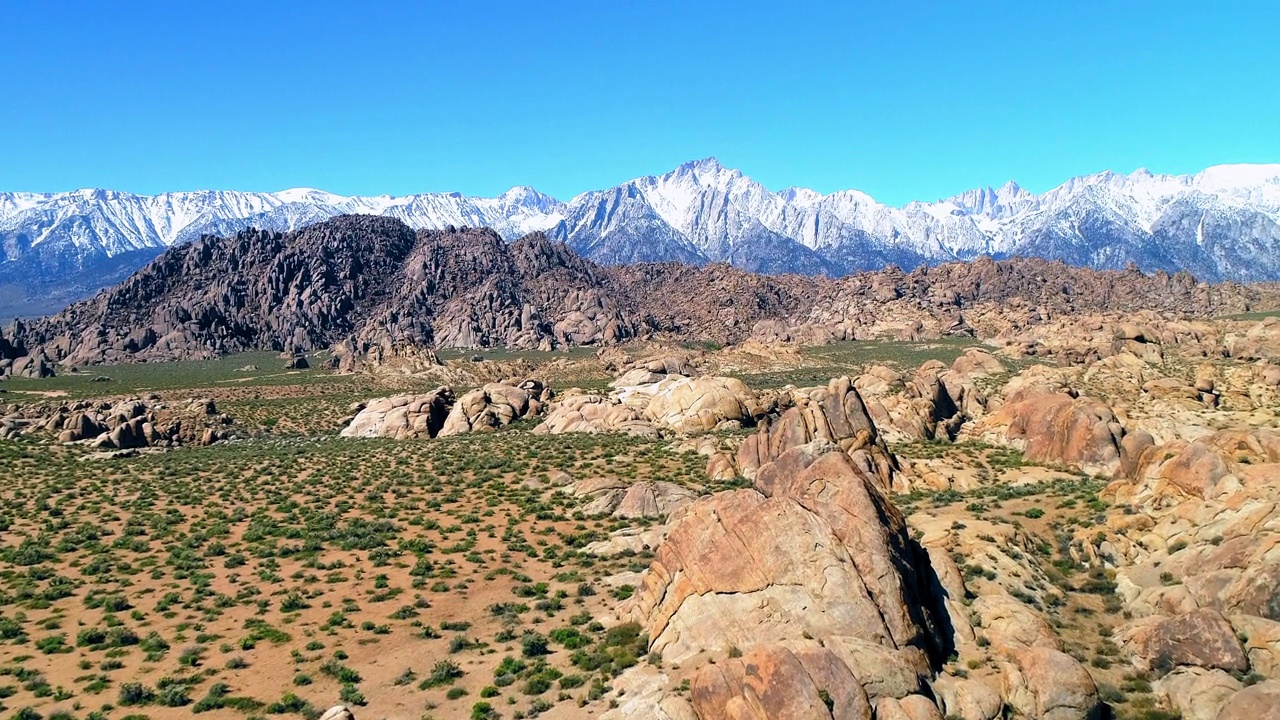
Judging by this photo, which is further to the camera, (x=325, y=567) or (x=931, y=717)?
(x=325, y=567)

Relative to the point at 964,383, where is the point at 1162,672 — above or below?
below

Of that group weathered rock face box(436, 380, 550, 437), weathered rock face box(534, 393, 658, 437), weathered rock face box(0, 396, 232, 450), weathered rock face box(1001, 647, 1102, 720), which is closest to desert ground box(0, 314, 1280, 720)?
weathered rock face box(1001, 647, 1102, 720)

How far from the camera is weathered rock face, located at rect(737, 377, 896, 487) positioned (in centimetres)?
4559

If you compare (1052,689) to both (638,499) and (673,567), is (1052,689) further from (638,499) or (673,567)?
(638,499)

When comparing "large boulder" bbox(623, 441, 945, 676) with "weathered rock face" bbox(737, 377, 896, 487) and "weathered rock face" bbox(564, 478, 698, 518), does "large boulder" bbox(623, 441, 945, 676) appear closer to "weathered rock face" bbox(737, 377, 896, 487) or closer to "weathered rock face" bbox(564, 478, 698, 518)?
"weathered rock face" bbox(564, 478, 698, 518)

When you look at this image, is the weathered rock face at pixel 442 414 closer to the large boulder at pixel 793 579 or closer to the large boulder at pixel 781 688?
the large boulder at pixel 793 579

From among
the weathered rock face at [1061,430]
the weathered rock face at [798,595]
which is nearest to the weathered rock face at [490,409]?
the weathered rock face at [1061,430]

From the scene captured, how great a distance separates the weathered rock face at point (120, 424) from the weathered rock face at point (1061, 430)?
238 feet

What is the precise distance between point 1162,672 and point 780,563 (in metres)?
11.3

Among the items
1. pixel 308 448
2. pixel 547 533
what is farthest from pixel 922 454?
pixel 308 448

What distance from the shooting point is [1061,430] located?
49656mm

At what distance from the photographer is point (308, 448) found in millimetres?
68562

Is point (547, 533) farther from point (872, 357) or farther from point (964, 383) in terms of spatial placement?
point (872, 357)

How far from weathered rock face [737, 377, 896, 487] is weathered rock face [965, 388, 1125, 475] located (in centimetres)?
1025
